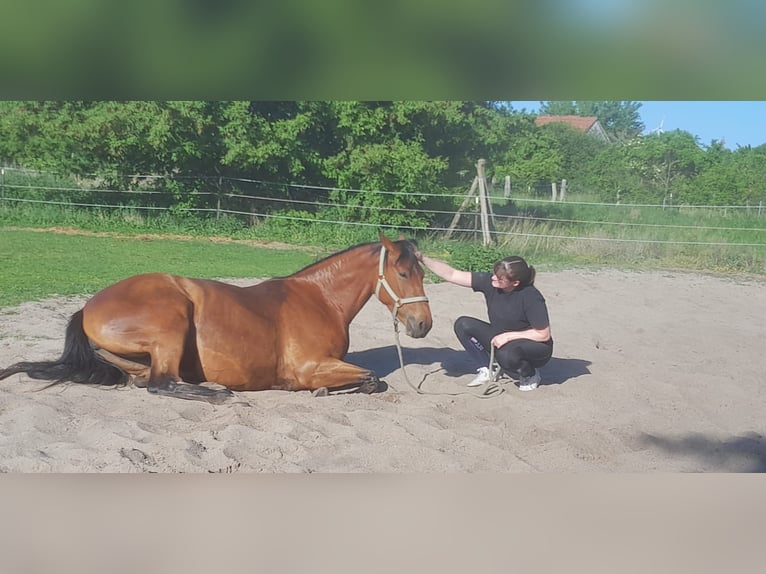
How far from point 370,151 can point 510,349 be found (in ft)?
6.90

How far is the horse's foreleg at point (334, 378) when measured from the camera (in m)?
5.34

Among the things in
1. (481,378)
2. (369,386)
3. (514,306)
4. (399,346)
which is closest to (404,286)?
(399,346)

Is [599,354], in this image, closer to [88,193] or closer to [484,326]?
[484,326]

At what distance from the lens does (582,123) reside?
7.04m

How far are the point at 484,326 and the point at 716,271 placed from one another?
2.93 m

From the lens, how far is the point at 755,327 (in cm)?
696

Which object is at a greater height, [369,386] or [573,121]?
[573,121]

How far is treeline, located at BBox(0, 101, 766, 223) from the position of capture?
6.09 meters

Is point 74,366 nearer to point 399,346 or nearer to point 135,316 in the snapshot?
point 135,316

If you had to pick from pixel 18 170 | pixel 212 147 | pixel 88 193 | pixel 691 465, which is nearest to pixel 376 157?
pixel 212 147

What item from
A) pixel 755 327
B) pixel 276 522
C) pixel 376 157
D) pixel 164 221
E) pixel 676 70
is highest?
pixel 676 70

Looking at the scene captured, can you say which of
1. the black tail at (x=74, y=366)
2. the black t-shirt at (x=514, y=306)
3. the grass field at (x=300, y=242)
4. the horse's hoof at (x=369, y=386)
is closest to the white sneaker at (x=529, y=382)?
the black t-shirt at (x=514, y=306)

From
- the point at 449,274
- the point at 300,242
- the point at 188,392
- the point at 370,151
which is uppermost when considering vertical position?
the point at 370,151

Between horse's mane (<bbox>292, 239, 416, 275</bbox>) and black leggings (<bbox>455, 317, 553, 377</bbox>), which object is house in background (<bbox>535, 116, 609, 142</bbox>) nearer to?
black leggings (<bbox>455, 317, 553, 377</bbox>)
